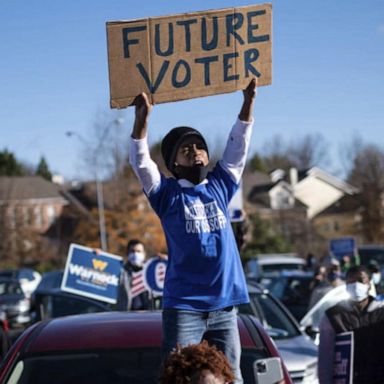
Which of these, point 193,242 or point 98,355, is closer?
point 193,242

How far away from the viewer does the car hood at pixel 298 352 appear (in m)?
8.65

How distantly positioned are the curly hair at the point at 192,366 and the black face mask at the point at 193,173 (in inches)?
44.9

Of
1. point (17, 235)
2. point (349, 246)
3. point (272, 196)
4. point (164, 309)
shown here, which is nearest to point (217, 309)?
point (164, 309)

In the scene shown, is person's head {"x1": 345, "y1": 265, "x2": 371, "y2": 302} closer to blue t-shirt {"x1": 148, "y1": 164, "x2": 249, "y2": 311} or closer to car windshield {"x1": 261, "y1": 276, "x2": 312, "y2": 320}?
blue t-shirt {"x1": 148, "y1": 164, "x2": 249, "y2": 311}

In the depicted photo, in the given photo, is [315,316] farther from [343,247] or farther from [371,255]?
[371,255]

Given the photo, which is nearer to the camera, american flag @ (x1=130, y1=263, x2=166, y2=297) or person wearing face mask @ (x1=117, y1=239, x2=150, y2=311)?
person wearing face mask @ (x1=117, y1=239, x2=150, y2=311)

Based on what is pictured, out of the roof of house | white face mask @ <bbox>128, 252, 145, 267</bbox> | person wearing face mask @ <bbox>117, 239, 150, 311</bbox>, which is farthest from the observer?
the roof of house

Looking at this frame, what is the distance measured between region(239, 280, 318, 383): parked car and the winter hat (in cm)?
450

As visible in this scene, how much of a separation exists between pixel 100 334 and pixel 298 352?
446cm

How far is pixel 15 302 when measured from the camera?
25.8m

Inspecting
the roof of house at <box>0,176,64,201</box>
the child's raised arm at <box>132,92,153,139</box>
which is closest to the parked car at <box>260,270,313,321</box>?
the child's raised arm at <box>132,92,153,139</box>

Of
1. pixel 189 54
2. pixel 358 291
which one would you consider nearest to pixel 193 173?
pixel 189 54

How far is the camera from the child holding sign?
4.16 m

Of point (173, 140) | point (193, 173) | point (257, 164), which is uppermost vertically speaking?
point (173, 140)
